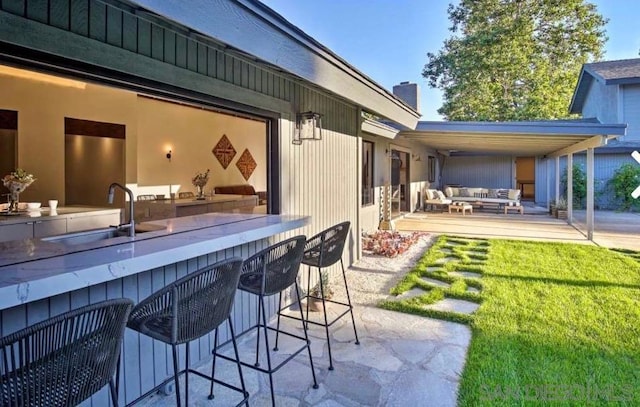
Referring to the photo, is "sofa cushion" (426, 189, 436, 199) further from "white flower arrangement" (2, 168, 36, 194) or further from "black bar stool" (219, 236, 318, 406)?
"black bar stool" (219, 236, 318, 406)

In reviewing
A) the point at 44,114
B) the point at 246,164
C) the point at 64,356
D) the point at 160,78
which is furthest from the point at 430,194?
the point at 64,356

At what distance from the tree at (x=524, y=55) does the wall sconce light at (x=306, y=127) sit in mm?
16809

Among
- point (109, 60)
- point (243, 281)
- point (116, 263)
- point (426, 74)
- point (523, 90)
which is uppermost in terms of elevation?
point (426, 74)

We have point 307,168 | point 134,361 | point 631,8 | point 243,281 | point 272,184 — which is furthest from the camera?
point 631,8

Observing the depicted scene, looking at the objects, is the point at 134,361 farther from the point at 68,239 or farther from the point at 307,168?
the point at 307,168

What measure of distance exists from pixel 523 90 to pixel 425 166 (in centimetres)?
774

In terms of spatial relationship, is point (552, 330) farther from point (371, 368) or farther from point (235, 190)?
point (235, 190)

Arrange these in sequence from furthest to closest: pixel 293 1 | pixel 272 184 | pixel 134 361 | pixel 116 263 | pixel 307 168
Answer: pixel 293 1 → pixel 307 168 → pixel 272 184 → pixel 134 361 → pixel 116 263

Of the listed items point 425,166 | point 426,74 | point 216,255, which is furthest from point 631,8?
point 216,255

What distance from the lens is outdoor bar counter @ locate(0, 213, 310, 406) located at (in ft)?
5.19

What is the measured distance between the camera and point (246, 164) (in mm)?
11289

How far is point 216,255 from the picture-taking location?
318 cm

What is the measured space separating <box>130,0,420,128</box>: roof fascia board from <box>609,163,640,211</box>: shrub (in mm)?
13859

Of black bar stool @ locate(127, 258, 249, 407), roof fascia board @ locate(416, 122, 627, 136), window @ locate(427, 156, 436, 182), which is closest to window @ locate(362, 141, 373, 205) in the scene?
roof fascia board @ locate(416, 122, 627, 136)
